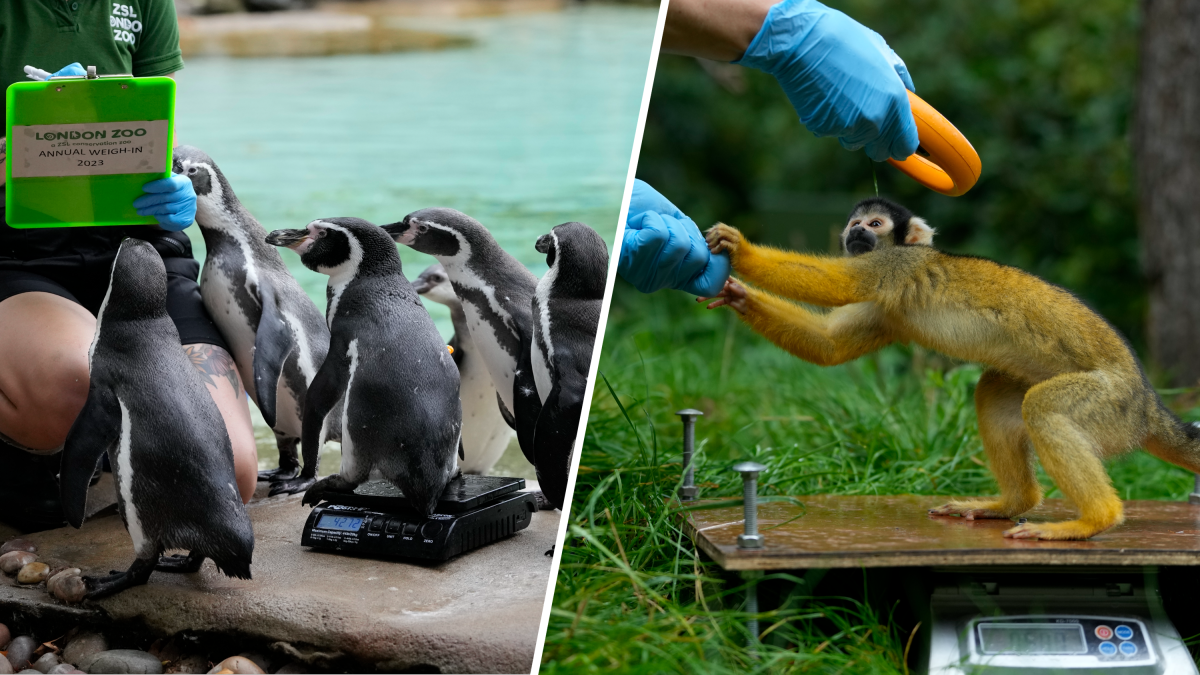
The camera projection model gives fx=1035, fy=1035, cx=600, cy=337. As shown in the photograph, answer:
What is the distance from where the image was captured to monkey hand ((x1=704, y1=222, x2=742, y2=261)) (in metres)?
2.90

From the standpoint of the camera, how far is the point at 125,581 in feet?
8.74

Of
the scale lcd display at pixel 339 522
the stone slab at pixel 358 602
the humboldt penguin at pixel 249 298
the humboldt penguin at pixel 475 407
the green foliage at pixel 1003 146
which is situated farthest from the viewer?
the green foliage at pixel 1003 146

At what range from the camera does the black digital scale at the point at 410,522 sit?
108 inches

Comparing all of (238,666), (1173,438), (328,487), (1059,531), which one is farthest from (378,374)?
(1173,438)

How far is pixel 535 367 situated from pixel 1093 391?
4.83 ft

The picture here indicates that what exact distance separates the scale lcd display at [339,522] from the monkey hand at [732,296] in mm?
1159

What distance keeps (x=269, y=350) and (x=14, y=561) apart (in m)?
0.90

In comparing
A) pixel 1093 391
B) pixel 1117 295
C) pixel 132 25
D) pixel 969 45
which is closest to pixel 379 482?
pixel 132 25

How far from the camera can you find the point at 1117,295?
903 cm

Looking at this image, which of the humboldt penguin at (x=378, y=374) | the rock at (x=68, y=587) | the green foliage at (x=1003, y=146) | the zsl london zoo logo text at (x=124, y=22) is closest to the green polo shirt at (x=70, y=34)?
the zsl london zoo logo text at (x=124, y=22)

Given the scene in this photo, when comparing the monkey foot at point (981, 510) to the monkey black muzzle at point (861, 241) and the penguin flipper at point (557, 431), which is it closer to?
the monkey black muzzle at point (861, 241)

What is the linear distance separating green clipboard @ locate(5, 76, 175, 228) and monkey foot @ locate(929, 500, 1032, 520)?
232cm

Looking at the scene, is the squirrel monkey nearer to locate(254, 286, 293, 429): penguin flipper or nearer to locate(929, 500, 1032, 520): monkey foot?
locate(929, 500, 1032, 520): monkey foot

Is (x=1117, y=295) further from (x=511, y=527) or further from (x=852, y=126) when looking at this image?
(x=511, y=527)
